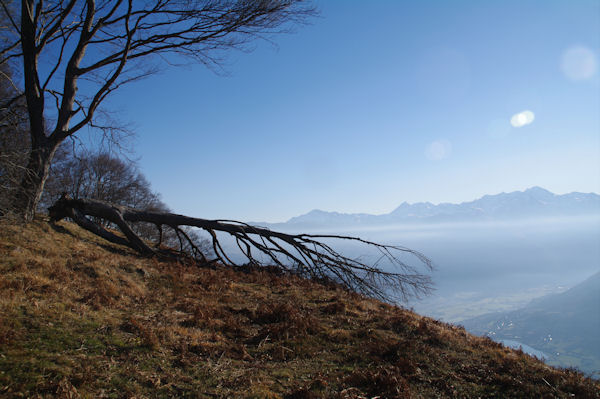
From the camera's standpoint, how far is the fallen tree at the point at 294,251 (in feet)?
34.7

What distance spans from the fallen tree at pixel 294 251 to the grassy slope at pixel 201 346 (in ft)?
6.55

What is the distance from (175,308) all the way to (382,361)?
16.5ft

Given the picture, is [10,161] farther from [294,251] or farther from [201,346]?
[294,251]

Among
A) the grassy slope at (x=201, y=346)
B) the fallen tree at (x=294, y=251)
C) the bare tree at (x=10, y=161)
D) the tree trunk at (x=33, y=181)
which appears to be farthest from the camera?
the fallen tree at (x=294, y=251)

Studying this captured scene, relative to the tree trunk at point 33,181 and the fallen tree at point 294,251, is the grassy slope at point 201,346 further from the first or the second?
the fallen tree at point 294,251

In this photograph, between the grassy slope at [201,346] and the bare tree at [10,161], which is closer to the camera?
the grassy slope at [201,346]

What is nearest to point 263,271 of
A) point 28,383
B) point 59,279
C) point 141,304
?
point 141,304

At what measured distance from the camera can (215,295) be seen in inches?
352

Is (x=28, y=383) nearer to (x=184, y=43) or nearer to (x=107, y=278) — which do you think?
(x=107, y=278)

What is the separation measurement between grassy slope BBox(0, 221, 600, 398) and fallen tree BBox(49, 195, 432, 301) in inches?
78.6

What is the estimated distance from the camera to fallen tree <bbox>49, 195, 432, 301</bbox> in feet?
34.7

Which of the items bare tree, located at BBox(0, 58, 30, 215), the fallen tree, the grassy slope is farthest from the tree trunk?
the fallen tree

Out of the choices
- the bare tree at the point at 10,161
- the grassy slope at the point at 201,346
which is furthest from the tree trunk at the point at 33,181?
the grassy slope at the point at 201,346

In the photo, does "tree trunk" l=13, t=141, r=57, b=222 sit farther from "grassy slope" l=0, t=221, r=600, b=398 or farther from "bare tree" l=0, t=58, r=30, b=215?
Answer: "grassy slope" l=0, t=221, r=600, b=398
